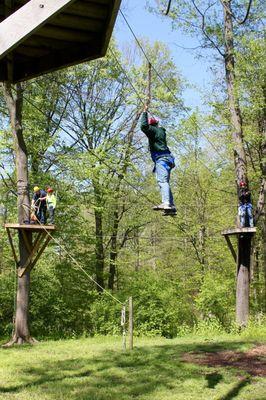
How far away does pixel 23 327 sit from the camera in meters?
14.2

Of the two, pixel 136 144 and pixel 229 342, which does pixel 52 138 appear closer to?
pixel 136 144

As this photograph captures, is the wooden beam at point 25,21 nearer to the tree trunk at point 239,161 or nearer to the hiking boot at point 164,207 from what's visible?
the hiking boot at point 164,207

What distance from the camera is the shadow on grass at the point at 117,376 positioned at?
661cm

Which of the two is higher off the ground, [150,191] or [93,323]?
[150,191]

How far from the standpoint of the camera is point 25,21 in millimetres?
3338

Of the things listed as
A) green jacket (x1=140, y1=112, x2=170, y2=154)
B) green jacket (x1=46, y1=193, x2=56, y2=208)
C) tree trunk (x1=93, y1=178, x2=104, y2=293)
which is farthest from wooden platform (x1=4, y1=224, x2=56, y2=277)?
tree trunk (x1=93, y1=178, x2=104, y2=293)

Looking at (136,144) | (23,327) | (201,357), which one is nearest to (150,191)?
(136,144)

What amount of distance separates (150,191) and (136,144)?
→ 8.34 feet

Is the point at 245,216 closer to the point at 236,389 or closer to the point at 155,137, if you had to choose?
the point at 155,137

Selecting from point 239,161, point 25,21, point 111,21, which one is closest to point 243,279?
point 239,161

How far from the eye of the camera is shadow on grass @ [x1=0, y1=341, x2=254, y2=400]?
6.61 metres

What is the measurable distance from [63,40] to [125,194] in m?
17.7

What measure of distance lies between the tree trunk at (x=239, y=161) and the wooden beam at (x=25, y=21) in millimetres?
11928

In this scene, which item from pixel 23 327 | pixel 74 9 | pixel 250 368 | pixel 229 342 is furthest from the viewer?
pixel 23 327
